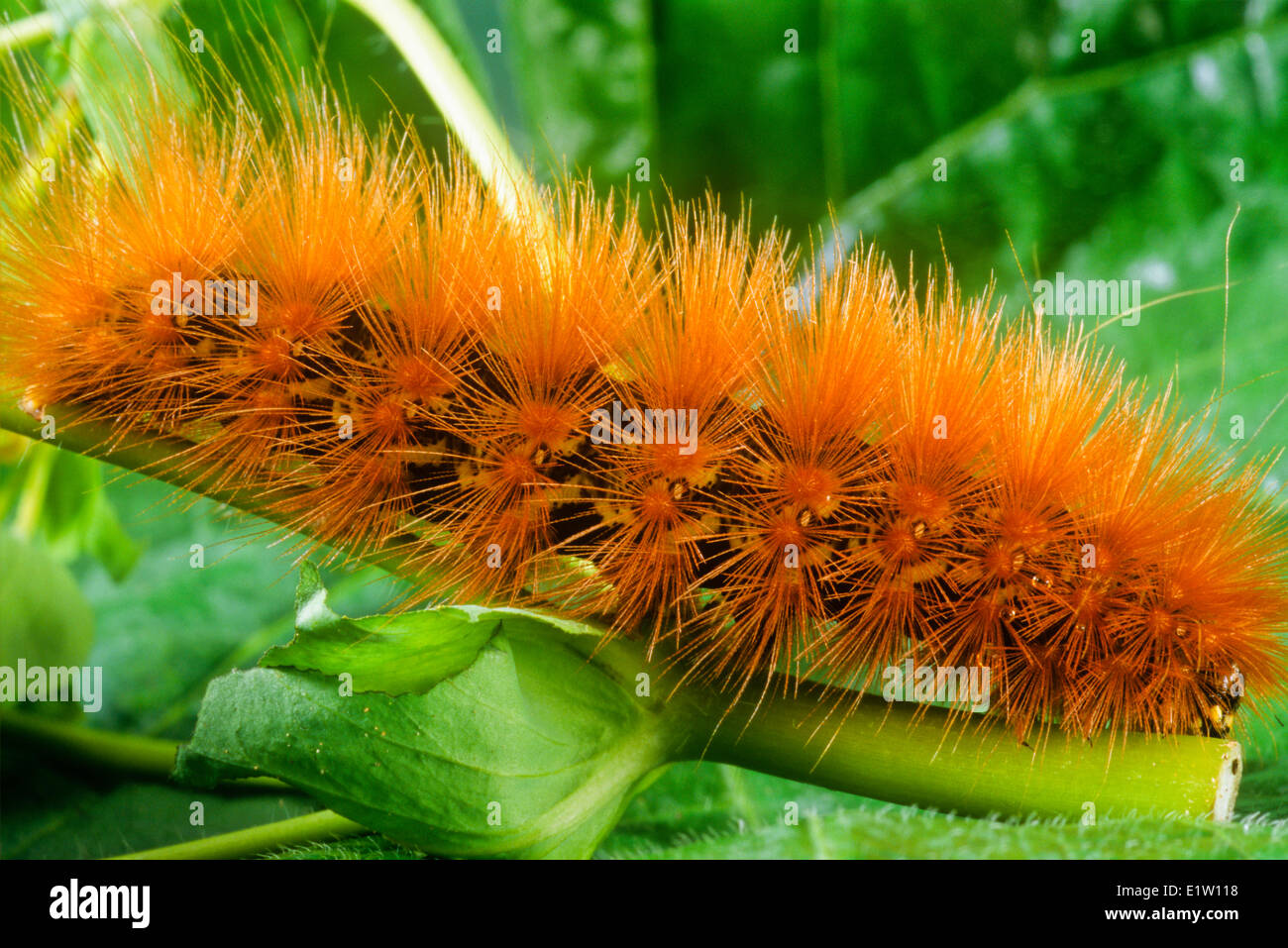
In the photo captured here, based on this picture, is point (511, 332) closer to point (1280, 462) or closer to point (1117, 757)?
point (1117, 757)

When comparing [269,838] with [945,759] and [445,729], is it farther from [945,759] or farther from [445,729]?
[945,759]

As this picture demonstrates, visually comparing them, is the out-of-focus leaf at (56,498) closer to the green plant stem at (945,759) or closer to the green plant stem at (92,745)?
the green plant stem at (92,745)

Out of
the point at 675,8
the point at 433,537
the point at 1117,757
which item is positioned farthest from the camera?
the point at 675,8

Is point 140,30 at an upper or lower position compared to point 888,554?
upper

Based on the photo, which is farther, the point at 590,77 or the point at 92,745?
the point at 590,77

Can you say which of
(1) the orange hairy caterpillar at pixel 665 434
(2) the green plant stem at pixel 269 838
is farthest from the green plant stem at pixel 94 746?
(1) the orange hairy caterpillar at pixel 665 434

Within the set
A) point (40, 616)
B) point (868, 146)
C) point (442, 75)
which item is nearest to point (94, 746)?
point (40, 616)
